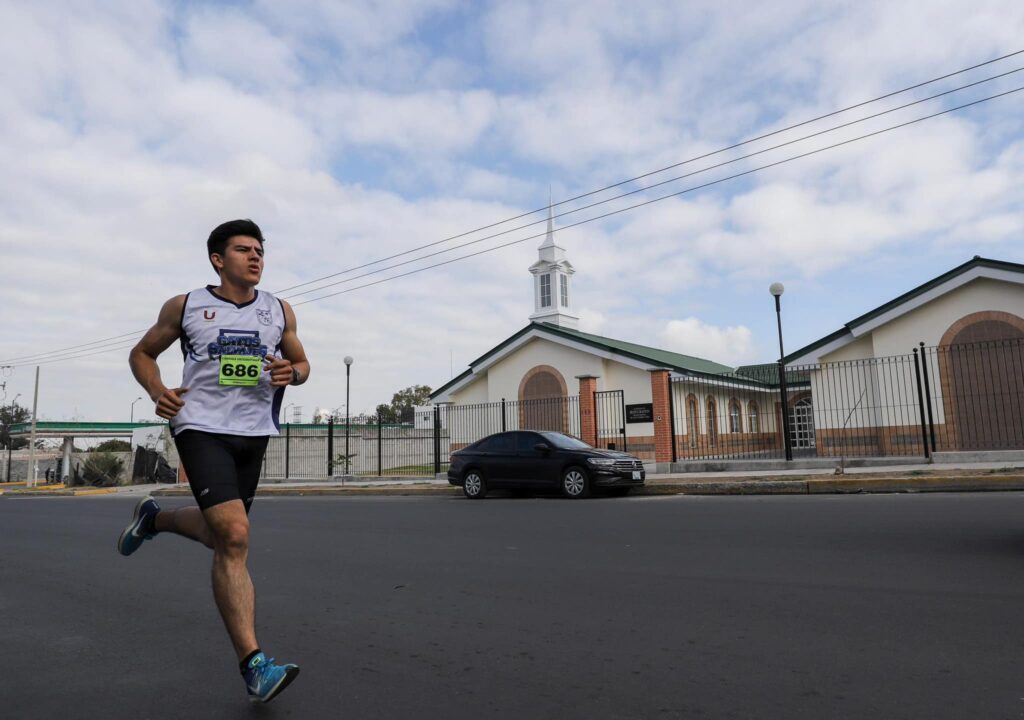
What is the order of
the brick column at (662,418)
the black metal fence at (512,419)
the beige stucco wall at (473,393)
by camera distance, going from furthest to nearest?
the beige stucco wall at (473,393), the black metal fence at (512,419), the brick column at (662,418)

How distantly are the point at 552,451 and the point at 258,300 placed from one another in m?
10.8

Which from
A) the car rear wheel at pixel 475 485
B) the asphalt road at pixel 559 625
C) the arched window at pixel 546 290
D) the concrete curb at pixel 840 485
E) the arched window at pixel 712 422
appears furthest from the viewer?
the arched window at pixel 546 290

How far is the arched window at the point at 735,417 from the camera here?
30234 mm

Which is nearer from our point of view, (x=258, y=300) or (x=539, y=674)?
(x=539, y=674)

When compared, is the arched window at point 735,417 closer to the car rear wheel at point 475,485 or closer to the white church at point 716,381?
the white church at point 716,381

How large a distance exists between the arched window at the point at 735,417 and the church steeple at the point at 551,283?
752cm

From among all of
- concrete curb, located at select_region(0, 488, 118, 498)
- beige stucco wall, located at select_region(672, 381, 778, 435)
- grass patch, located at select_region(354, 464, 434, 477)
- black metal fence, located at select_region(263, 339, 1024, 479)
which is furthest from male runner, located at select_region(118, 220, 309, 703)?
concrete curb, located at select_region(0, 488, 118, 498)

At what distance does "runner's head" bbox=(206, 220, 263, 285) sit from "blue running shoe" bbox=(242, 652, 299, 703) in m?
1.64

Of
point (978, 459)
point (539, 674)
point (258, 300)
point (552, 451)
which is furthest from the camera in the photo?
point (978, 459)

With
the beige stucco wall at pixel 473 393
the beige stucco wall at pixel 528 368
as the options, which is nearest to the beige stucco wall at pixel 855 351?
the beige stucco wall at pixel 528 368

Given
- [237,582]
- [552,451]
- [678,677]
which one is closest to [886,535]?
[678,677]

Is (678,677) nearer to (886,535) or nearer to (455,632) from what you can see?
(455,632)

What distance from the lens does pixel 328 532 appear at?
8.80 meters

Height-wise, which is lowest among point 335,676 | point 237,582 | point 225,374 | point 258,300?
point 335,676
